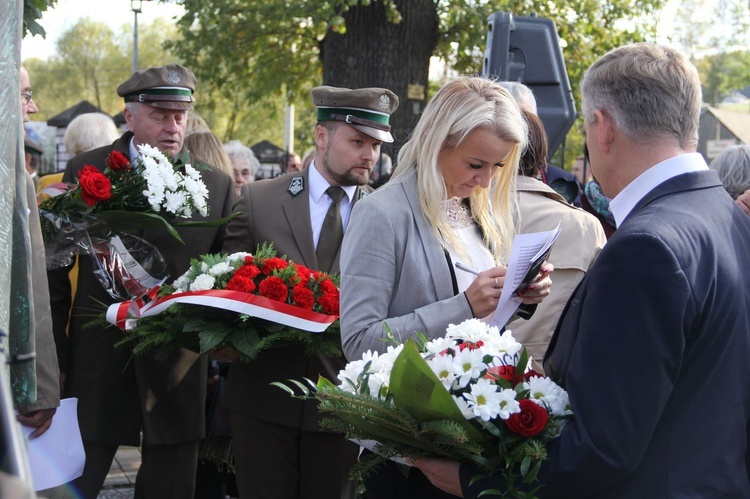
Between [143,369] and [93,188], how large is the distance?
1028 millimetres

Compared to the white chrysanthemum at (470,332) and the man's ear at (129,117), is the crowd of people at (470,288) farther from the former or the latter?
the white chrysanthemum at (470,332)

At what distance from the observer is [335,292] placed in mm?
3916

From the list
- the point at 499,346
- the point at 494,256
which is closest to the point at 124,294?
the point at 494,256

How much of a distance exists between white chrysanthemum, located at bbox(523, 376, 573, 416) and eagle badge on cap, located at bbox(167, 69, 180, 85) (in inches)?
127

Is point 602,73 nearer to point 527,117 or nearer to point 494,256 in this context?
point 494,256

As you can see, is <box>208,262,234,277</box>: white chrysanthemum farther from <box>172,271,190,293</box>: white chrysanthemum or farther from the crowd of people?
the crowd of people

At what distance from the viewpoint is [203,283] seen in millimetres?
3963

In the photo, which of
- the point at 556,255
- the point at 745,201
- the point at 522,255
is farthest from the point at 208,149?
the point at 522,255

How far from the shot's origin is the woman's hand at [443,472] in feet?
7.47

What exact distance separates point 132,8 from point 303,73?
425 centimetres

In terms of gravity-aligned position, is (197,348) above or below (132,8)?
below

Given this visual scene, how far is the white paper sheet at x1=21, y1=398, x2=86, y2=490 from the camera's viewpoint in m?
3.17

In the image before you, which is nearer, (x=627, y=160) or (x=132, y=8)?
(x=627, y=160)

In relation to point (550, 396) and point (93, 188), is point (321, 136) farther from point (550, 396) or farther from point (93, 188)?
point (550, 396)
